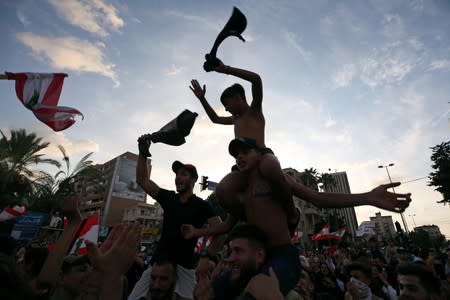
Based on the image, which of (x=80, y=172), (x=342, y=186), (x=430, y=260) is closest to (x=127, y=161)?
(x=80, y=172)

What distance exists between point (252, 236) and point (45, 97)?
273 inches

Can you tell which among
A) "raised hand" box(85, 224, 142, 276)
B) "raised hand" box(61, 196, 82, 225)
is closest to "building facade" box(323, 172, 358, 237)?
"raised hand" box(61, 196, 82, 225)

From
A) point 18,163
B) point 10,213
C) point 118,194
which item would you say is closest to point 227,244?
point 10,213

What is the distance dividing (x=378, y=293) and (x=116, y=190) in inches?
2632

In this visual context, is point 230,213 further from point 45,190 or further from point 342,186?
point 342,186

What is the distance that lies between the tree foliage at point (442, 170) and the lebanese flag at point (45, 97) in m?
29.1

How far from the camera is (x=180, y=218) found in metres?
3.35

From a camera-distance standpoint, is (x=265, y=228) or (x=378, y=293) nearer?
(x=265, y=228)

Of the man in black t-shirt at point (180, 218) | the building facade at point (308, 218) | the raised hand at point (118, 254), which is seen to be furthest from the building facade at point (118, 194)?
the raised hand at point (118, 254)

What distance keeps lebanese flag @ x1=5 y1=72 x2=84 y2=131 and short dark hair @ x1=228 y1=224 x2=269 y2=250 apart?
6.40 meters

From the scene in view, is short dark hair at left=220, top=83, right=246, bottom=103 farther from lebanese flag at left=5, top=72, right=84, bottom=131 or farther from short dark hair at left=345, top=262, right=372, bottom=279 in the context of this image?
lebanese flag at left=5, top=72, right=84, bottom=131

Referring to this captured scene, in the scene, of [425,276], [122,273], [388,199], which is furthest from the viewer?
[425,276]

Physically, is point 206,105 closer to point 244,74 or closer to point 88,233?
point 244,74

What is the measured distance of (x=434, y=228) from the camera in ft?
502
